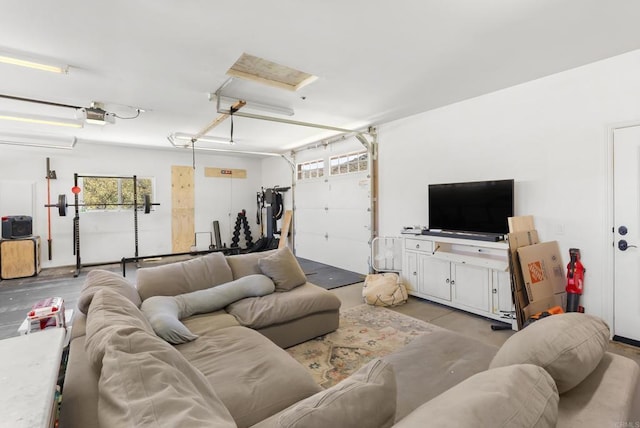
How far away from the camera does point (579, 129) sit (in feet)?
10.0

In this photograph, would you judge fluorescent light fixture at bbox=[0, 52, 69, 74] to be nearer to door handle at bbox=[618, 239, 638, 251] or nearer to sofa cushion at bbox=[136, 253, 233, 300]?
sofa cushion at bbox=[136, 253, 233, 300]

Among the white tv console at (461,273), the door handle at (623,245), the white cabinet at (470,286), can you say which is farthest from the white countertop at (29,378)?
the door handle at (623,245)

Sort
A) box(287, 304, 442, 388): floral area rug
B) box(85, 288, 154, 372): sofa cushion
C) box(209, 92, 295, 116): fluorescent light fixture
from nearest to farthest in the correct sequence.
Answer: box(85, 288, 154, 372): sofa cushion → box(287, 304, 442, 388): floral area rug → box(209, 92, 295, 116): fluorescent light fixture

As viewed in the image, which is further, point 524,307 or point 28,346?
point 524,307

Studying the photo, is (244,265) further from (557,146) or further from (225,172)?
(225,172)

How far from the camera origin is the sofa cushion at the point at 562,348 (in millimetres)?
983

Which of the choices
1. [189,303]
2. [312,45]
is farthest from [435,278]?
[312,45]

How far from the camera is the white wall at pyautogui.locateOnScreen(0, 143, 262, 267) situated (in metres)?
6.09

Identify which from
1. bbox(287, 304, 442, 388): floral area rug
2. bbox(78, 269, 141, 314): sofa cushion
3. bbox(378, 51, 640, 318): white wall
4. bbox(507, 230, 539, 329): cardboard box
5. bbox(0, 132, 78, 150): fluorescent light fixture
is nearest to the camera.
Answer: bbox(78, 269, 141, 314): sofa cushion

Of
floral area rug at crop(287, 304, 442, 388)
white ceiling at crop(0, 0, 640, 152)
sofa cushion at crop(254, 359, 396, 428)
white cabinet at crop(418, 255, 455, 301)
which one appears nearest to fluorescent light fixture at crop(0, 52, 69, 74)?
white ceiling at crop(0, 0, 640, 152)

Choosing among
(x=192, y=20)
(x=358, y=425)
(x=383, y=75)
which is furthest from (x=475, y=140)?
(x=358, y=425)

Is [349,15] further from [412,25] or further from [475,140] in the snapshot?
[475,140]

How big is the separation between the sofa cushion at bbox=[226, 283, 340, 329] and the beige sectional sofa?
0.38 meters

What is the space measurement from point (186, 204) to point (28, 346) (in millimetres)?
7231
